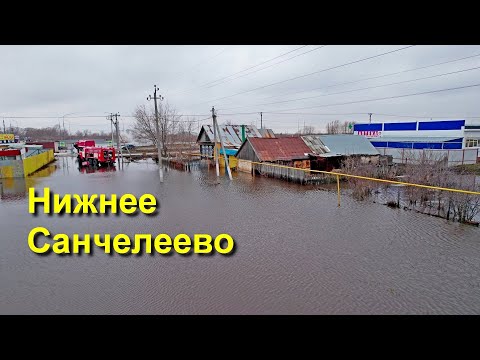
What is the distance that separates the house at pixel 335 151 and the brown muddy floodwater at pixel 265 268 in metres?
8.02

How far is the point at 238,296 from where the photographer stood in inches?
169

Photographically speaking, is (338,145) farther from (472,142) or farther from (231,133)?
(472,142)

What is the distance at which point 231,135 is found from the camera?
79.7ft

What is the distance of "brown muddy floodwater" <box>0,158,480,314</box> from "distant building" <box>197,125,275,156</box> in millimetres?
15166

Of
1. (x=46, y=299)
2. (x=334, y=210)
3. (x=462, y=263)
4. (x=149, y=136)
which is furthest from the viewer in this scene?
(x=149, y=136)

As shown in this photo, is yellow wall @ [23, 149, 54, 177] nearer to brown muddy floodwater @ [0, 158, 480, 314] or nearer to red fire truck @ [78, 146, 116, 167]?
red fire truck @ [78, 146, 116, 167]

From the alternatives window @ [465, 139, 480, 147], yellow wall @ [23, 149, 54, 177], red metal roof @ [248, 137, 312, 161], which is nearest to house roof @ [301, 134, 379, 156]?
red metal roof @ [248, 137, 312, 161]

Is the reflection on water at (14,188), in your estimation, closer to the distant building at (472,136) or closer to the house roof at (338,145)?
the house roof at (338,145)

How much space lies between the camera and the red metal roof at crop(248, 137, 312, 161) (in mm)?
16766

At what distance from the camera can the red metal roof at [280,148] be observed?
16766 mm

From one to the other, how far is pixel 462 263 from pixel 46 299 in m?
6.80

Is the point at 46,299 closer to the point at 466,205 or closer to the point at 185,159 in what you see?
the point at 466,205

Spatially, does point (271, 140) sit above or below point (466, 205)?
above

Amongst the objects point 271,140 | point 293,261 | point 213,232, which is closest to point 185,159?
point 271,140
